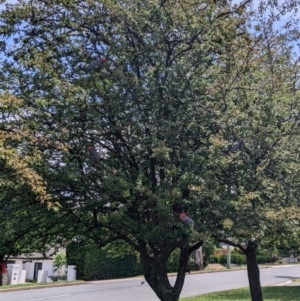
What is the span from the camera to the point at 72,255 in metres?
8.41

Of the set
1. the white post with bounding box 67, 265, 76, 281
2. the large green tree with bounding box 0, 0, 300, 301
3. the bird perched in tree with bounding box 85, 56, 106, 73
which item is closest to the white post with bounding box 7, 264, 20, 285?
the white post with bounding box 67, 265, 76, 281

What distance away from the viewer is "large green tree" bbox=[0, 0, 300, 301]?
20.9 feet

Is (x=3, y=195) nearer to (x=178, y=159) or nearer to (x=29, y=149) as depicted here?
→ (x=29, y=149)

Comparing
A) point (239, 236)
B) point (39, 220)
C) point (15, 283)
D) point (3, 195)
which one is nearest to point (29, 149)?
point (3, 195)

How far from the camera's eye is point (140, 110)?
22.3 ft

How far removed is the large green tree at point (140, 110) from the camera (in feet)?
20.9

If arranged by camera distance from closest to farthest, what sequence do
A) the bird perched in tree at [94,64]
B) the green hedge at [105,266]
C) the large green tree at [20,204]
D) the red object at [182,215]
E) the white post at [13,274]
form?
1. the large green tree at [20,204]
2. the red object at [182,215]
3. the bird perched in tree at [94,64]
4. the white post at [13,274]
5. the green hedge at [105,266]

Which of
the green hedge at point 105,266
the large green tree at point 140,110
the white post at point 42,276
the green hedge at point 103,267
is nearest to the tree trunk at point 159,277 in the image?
the large green tree at point 140,110

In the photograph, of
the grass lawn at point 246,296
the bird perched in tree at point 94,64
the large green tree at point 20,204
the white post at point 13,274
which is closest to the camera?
the large green tree at point 20,204

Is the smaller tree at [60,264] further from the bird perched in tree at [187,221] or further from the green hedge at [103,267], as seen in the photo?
the bird perched in tree at [187,221]

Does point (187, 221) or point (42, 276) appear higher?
point (42, 276)

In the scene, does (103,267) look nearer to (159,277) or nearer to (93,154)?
(159,277)

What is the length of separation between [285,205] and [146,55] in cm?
310

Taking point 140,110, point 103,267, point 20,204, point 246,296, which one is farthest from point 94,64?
point 103,267
